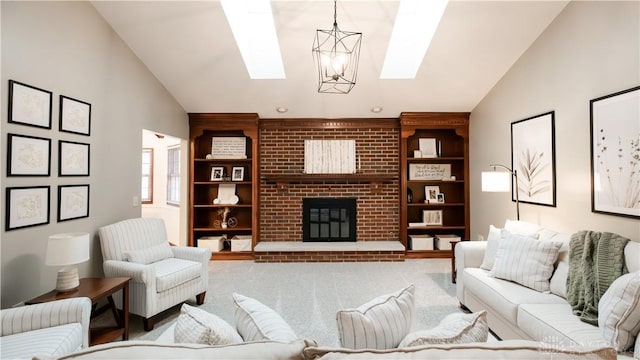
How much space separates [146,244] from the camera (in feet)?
9.98

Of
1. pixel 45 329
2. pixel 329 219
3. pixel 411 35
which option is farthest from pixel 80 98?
pixel 411 35

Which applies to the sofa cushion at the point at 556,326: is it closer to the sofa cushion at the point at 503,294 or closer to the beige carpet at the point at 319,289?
the sofa cushion at the point at 503,294

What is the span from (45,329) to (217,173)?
11.3 ft

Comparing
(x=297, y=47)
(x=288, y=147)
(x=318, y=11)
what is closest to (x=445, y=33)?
(x=318, y=11)

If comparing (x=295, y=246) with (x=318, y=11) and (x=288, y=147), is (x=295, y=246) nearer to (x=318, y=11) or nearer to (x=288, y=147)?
(x=288, y=147)

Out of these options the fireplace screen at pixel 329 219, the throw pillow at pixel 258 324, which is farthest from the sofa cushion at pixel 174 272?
the fireplace screen at pixel 329 219

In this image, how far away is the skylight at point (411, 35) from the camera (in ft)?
10.9

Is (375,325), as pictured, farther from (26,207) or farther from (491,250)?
(26,207)

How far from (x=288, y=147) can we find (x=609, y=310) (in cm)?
422

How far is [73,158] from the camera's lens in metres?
2.59

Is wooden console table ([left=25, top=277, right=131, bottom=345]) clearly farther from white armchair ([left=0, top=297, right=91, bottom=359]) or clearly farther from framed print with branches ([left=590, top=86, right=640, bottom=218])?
framed print with branches ([left=590, top=86, right=640, bottom=218])

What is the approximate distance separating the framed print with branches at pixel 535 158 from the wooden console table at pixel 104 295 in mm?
4110

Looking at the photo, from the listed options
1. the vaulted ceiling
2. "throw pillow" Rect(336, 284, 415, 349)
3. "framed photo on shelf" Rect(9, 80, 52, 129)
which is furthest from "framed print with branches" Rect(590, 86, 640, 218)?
"framed photo on shelf" Rect(9, 80, 52, 129)

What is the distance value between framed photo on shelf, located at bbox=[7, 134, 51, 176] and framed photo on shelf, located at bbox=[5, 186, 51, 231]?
128mm
